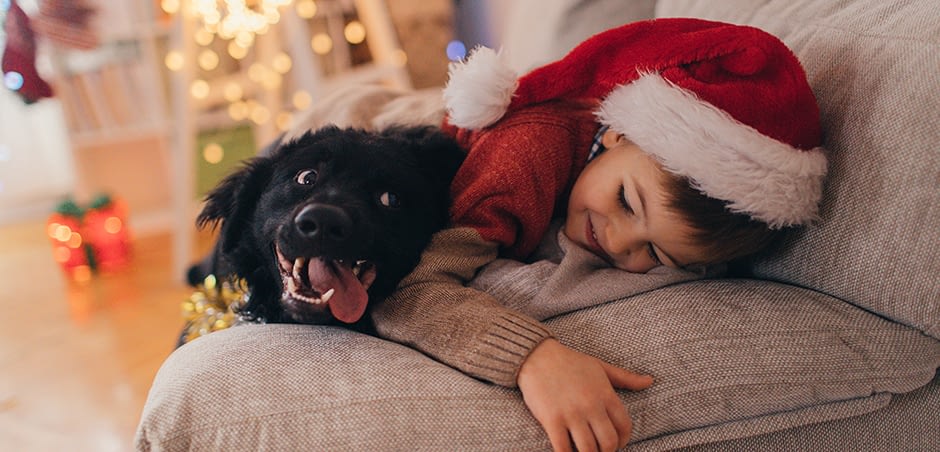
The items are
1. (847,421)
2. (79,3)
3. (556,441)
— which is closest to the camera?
(556,441)

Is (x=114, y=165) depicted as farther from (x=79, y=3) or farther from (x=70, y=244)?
(x=79, y=3)

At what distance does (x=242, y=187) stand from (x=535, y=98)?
473 mm

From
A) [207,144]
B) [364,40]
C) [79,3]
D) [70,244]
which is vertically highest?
[79,3]

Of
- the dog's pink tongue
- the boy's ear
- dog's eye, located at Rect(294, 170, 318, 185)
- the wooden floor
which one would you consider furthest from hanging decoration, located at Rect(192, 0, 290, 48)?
the dog's pink tongue

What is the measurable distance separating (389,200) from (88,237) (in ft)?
7.85

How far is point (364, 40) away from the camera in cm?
328

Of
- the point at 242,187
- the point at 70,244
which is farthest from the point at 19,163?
the point at 242,187

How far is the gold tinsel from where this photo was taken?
A: 1.29 m

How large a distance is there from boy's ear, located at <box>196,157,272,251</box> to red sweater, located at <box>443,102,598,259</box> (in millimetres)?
285

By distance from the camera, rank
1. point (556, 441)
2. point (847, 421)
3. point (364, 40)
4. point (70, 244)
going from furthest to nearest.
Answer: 1. point (364, 40)
2. point (70, 244)
3. point (847, 421)
4. point (556, 441)


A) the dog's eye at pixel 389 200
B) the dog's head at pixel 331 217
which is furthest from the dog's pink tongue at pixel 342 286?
the dog's eye at pixel 389 200

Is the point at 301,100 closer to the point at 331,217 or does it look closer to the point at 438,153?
the point at 438,153

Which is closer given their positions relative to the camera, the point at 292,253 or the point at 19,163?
the point at 292,253

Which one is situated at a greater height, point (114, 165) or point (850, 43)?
point (850, 43)
